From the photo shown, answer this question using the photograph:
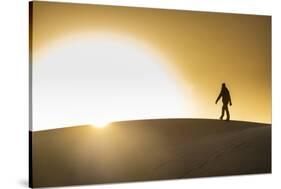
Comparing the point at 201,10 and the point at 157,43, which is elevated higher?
the point at 201,10

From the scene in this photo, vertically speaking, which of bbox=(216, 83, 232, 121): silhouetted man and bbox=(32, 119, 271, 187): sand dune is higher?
bbox=(216, 83, 232, 121): silhouetted man

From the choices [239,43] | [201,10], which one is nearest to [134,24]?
[201,10]

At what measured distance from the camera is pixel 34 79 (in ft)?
26.6

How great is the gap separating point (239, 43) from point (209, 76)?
0.78 meters

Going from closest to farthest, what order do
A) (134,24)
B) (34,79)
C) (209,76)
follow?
(34,79)
(134,24)
(209,76)

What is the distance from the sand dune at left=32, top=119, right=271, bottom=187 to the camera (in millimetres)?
8273

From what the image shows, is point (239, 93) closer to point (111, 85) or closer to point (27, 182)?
point (111, 85)

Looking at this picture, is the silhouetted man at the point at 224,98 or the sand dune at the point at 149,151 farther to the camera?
the silhouetted man at the point at 224,98

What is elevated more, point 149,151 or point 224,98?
point 224,98

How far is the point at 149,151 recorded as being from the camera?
8.81 meters

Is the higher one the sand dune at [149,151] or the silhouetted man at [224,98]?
the silhouetted man at [224,98]

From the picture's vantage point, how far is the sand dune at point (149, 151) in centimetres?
827

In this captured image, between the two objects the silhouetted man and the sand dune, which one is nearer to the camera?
the sand dune

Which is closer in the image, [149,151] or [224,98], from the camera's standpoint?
[149,151]
